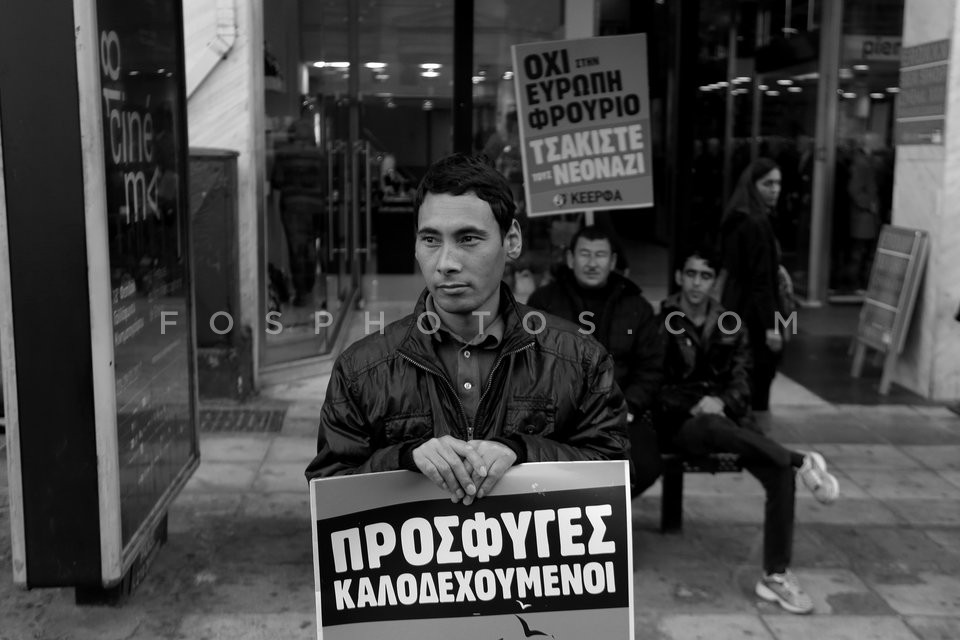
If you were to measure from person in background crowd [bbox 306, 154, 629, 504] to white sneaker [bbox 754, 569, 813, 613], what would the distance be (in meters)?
2.51

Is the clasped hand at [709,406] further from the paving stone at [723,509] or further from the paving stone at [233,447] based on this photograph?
the paving stone at [233,447]

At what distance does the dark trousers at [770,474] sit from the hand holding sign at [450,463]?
283 cm

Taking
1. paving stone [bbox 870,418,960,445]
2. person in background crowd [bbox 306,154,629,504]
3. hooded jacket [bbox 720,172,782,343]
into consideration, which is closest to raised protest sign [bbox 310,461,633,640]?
person in background crowd [bbox 306,154,629,504]

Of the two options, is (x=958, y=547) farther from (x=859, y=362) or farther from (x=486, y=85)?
(x=486, y=85)

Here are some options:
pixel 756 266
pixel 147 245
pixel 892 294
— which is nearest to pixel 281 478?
pixel 147 245

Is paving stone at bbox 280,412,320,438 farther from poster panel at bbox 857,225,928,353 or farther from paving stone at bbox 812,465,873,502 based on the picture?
poster panel at bbox 857,225,928,353

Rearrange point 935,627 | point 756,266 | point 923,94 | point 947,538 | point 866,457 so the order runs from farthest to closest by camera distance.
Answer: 1. point 923,94
2. point 756,266
3. point 866,457
4. point 947,538
5. point 935,627

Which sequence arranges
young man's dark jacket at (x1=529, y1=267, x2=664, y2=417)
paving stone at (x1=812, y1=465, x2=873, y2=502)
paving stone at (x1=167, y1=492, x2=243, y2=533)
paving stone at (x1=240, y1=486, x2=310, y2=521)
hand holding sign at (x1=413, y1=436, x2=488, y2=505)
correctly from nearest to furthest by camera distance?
hand holding sign at (x1=413, y1=436, x2=488, y2=505) → young man's dark jacket at (x1=529, y1=267, x2=664, y2=417) → paving stone at (x1=167, y1=492, x2=243, y2=533) → paving stone at (x1=240, y1=486, x2=310, y2=521) → paving stone at (x1=812, y1=465, x2=873, y2=502)

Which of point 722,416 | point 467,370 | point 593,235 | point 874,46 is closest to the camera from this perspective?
point 467,370

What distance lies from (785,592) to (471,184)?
3075 millimetres

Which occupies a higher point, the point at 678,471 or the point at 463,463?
the point at 463,463

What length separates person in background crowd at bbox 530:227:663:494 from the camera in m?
5.52

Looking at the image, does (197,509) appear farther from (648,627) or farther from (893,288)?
(893,288)

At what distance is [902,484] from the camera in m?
7.01
